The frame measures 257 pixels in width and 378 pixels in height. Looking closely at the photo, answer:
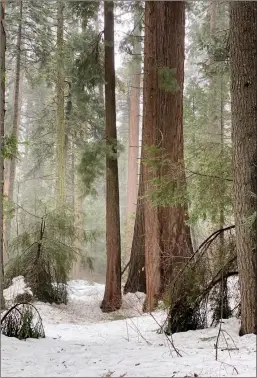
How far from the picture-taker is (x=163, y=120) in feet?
24.9

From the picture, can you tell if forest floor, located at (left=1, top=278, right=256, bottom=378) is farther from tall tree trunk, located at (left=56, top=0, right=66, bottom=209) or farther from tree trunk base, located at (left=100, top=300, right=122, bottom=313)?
tall tree trunk, located at (left=56, top=0, right=66, bottom=209)

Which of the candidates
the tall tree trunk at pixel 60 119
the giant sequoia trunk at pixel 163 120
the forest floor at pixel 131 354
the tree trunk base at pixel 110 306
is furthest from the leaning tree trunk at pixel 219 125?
the tall tree trunk at pixel 60 119

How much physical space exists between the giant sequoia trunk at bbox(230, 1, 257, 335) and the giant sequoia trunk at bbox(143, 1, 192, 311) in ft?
9.15

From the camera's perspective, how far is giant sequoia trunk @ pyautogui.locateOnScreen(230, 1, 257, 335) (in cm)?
420

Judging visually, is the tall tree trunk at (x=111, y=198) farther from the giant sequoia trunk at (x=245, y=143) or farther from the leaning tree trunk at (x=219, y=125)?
the giant sequoia trunk at (x=245, y=143)

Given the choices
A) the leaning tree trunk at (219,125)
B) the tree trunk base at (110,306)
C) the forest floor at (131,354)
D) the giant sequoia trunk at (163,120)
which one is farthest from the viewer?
the tree trunk base at (110,306)

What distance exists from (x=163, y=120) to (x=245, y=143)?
349 cm

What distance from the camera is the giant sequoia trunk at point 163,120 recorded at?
286 inches

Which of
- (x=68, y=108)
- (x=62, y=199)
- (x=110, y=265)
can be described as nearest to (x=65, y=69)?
(x=68, y=108)

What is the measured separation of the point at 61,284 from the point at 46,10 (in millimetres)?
8611

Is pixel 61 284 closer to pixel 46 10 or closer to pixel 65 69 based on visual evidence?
pixel 65 69

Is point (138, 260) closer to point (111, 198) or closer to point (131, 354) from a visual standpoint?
point (111, 198)

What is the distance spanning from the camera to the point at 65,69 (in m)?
11.2

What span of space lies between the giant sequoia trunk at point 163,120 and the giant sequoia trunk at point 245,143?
2788 mm
